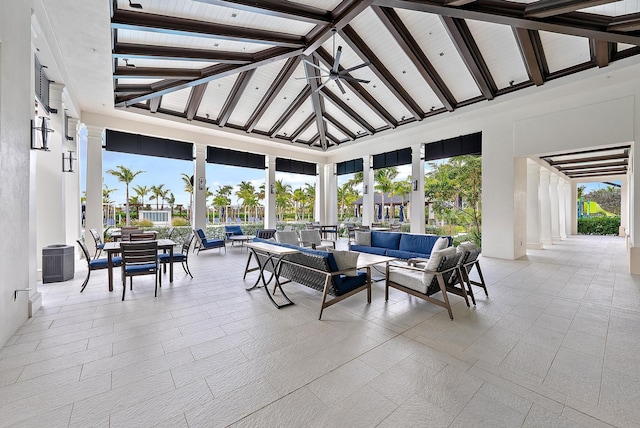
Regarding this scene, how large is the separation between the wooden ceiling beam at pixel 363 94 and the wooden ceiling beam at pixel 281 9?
169 cm

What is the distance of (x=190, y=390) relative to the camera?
2.10 meters

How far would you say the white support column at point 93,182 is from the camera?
801cm

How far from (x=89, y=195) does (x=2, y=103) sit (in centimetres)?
632

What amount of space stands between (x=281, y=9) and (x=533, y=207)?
10.1 m

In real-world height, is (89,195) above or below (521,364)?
above

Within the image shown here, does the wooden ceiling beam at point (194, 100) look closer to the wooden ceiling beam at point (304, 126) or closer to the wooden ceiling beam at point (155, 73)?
the wooden ceiling beam at point (155, 73)

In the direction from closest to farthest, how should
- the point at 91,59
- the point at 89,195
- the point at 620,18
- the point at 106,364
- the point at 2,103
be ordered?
the point at 106,364
the point at 2,103
the point at 620,18
the point at 91,59
the point at 89,195

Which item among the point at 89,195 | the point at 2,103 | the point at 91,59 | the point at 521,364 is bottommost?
the point at 521,364

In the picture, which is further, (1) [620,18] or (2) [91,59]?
(2) [91,59]

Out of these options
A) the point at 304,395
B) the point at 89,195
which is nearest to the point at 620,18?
the point at 304,395

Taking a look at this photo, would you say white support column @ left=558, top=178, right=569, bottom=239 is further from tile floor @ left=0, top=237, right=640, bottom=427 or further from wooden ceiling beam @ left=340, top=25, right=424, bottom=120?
tile floor @ left=0, top=237, right=640, bottom=427

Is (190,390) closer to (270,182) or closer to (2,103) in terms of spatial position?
(2,103)

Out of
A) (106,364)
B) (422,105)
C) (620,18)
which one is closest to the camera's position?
(106,364)

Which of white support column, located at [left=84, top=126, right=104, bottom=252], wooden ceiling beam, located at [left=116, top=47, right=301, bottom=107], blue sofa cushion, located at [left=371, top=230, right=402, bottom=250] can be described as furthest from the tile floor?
wooden ceiling beam, located at [left=116, top=47, right=301, bottom=107]
